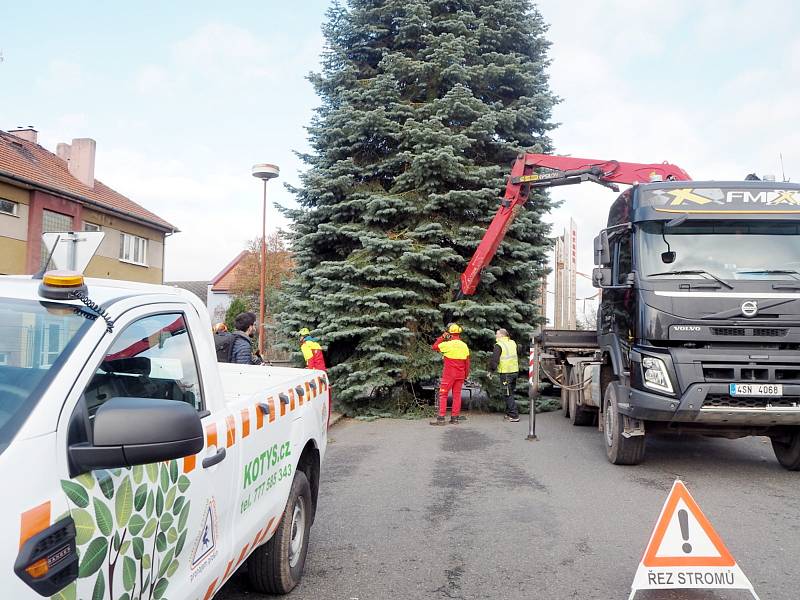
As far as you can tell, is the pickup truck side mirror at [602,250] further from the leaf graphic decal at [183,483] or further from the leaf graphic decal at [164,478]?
the leaf graphic decal at [164,478]

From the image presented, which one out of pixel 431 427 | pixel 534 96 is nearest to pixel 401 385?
pixel 431 427

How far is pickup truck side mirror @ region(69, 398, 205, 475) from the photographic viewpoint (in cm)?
197

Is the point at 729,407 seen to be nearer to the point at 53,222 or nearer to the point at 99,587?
the point at 99,587

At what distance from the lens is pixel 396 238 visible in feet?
46.5

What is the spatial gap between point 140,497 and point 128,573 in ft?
0.79

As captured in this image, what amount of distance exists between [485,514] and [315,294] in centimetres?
879

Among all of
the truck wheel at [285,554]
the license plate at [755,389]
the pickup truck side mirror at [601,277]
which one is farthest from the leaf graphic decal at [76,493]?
the pickup truck side mirror at [601,277]

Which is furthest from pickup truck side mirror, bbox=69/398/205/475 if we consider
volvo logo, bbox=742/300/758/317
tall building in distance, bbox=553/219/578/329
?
tall building in distance, bbox=553/219/578/329

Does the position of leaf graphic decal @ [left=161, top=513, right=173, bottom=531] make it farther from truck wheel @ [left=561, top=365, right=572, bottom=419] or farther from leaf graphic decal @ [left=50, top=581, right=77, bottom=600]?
truck wheel @ [left=561, top=365, right=572, bottom=419]

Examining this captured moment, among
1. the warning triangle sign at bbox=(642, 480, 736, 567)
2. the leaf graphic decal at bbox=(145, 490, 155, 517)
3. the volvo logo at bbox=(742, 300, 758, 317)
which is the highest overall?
the volvo logo at bbox=(742, 300, 758, 317)

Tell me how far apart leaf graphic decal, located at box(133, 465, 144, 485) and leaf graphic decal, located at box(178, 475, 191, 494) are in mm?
305

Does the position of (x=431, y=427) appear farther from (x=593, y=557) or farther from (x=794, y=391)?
(x=593, y=557)

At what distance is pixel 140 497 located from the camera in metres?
2.32

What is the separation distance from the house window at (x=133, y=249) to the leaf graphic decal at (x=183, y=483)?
30454mm
